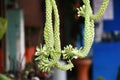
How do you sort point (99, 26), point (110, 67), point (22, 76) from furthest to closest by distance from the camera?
point (99, 26)
point (110, 67)
point (22, 76)

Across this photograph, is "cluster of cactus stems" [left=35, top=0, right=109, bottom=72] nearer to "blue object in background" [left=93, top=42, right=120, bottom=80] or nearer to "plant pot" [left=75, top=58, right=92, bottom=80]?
"blue object in background" [left=93, top=42, right=120, bottom=80]

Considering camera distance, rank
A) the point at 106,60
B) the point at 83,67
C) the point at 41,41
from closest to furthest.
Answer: the point at 41,41, the point at 106,60, the point at 83,67

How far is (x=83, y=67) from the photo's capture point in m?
4.85

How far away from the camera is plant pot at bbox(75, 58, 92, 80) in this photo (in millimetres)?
4766

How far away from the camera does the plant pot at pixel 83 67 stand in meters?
4.77

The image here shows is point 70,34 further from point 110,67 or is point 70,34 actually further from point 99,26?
point 110,67

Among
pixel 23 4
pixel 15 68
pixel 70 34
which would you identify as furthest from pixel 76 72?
pixel 15 68

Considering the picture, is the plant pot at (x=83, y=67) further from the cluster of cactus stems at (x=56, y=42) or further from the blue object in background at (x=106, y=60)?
the cluster of cactus stems at (x=56, y=42)

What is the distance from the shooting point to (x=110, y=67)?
113 inches

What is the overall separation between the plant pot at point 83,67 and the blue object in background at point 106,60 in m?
1.86

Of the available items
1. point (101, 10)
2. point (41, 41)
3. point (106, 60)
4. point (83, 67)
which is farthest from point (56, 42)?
point (83, 67)

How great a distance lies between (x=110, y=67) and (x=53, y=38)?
2172 millimetres

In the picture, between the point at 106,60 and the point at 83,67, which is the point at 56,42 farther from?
the point at 83,67

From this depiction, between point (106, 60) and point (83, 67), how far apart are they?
78.6 inches
